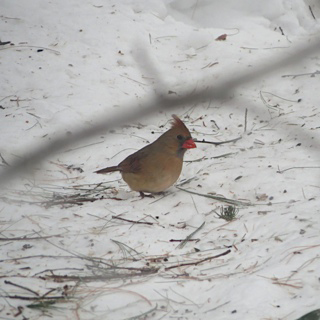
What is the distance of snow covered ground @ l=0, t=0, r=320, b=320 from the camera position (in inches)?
121

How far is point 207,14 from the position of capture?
7266 millimetres

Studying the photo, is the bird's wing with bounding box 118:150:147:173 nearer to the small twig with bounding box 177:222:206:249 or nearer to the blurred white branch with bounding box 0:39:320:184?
the small twig with bounding box 177:222:206:249

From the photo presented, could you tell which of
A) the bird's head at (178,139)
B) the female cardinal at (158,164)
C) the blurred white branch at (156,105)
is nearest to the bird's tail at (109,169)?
the female cardinal at (158,164)

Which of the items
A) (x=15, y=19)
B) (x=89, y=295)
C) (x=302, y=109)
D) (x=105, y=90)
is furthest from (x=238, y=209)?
(x=15, y=19)

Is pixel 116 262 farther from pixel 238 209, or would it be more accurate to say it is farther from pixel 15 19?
pixel 15 19

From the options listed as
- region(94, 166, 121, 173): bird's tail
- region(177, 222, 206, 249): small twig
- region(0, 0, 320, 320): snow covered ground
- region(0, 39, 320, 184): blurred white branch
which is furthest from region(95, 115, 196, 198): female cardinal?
region(0, 39, 320, 184): blurred white branch

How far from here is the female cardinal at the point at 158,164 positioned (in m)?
4.44

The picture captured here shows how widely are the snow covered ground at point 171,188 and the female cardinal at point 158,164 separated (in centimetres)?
13

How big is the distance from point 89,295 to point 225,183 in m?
1.78

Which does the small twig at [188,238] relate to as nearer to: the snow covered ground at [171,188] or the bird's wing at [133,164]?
the snow covered ground at [171,188]

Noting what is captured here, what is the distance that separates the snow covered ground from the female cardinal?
5.1 inches

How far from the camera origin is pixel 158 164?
4453 millimetres

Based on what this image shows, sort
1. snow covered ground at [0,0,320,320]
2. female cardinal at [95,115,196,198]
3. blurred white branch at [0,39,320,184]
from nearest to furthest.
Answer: blurred white branch at [0,39,320,184]
snow covered ground at [0,0,320,320]
female cardinal at [95,115,196,198]

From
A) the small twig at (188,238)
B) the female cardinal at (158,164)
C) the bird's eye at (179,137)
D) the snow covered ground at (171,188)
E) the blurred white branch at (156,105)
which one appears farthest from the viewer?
the bird's eye at (179,137)
